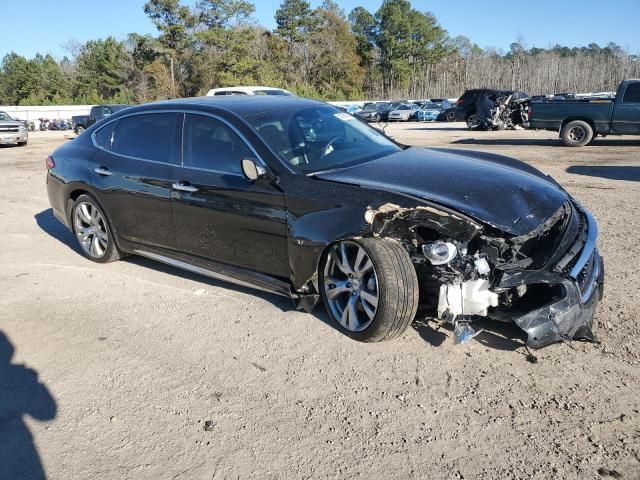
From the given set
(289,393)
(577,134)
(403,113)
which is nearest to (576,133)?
(577,134)

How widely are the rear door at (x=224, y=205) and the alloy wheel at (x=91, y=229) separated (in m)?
1.34

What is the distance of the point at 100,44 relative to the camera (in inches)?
2653

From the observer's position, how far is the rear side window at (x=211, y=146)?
418 cm

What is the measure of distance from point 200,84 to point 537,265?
199ft

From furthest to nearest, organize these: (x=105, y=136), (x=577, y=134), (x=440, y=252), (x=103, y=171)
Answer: (x=577, y=134) → (x=105, y=136) → (x=103, y=171) → (x=440, y=252)

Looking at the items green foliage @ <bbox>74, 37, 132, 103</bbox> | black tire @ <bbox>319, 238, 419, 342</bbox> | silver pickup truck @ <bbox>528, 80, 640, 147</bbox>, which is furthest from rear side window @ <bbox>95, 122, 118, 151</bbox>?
green foliage @ <bbox>74, 37, 132, 103</bbox>

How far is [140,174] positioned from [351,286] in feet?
7.63

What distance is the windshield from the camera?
13.4ft

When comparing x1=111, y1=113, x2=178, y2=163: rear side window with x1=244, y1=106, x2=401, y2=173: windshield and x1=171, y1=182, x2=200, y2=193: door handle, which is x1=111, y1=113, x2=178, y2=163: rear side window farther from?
x1=244, y1=106, x2=401, y2=173: windshield

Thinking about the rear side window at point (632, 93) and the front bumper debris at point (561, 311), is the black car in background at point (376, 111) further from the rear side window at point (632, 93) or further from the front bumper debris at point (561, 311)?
the front bumper debris at point (561, 311)

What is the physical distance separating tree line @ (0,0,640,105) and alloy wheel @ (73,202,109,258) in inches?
2155

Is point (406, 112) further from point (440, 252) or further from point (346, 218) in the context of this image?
point (440, 252)

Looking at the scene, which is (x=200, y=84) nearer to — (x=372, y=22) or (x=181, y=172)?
(x=372, y=22)

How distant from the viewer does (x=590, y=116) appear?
15.3 metres
